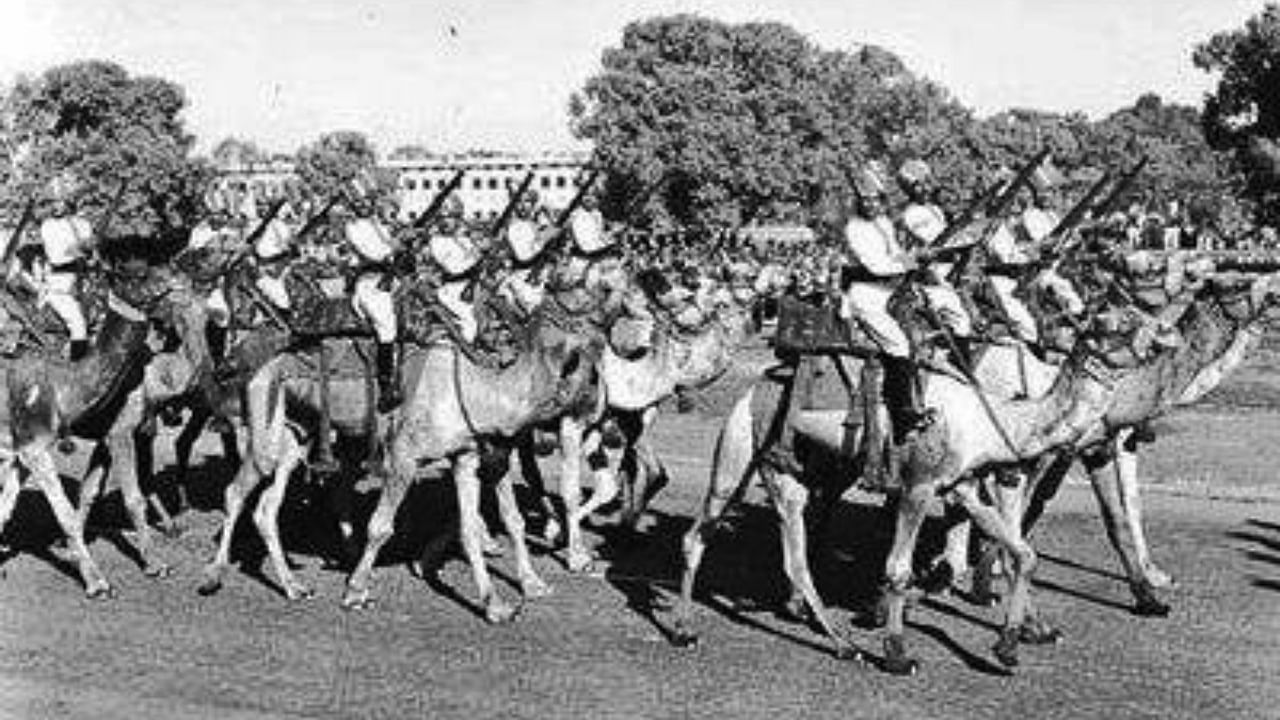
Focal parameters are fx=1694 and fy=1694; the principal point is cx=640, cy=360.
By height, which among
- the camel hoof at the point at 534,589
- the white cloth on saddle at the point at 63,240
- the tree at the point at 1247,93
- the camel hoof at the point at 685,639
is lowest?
Answer: the camel hoof at the point at 534,589

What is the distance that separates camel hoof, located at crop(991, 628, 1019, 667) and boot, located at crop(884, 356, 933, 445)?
184cm

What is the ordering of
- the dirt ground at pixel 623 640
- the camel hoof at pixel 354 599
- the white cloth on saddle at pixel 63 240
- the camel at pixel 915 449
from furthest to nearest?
the white cloth on saddle at pixel 63 240 → the camel hoof at pixel 354 599 → the camel at pixel 915 449 → the dirt ground at pixel 623 640

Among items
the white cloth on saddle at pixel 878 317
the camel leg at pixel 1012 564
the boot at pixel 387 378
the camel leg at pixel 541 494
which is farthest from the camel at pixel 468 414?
the camel leg at pixel 1012 564

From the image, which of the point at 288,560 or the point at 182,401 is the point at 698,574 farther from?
the point at 182,401

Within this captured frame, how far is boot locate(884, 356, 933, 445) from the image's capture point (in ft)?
46.6

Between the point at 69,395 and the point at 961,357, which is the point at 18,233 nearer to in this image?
the point at 69,395

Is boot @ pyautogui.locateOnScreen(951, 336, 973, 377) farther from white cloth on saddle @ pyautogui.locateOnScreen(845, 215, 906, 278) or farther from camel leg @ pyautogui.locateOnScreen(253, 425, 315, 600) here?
camel leg @ pyautogui.locateOnScreen(253, 425, 315, 600)

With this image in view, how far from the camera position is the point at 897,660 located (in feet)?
46.5

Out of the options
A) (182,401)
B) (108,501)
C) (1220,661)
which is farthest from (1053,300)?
(108,501)

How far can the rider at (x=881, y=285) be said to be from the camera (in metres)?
14.1

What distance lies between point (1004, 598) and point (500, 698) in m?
5.76

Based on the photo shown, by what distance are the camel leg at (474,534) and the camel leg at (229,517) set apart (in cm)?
257

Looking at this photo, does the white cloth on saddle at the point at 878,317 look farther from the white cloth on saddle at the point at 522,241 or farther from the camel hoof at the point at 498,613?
the white cloth on saddle at the point at 522,241

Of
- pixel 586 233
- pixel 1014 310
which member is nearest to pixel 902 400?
pixel 1014 310
